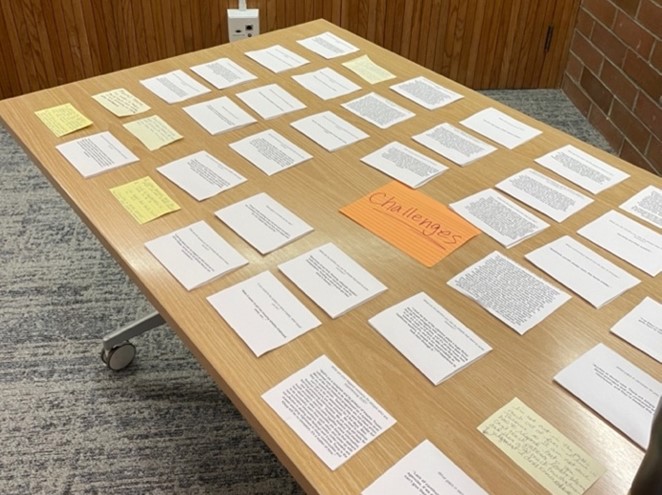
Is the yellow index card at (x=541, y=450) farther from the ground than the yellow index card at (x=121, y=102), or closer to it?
closer to it

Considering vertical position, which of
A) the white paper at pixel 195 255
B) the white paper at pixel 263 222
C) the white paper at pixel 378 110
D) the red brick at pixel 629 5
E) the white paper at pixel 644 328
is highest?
the white paper at pixel 378 110

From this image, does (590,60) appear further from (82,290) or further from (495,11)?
(82,290)

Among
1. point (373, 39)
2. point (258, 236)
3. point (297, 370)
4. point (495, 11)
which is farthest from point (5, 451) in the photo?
point (495, 11)

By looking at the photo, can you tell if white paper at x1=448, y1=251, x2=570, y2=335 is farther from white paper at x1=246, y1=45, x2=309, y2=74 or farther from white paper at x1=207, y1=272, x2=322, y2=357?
white paper at x1=246, y1=45, x2=309, y2=74

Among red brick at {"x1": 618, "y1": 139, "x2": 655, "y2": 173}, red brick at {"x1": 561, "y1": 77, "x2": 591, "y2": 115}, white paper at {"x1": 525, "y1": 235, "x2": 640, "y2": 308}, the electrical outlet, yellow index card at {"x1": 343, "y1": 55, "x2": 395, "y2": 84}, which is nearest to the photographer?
white paper at {"x1": 525, "y1": 235, "x2": 640, "y2": 308}

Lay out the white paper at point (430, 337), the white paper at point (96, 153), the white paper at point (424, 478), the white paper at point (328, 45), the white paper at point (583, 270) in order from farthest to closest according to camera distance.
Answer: the white paper at point (328, 45)
the white paper at point (96, 153)
the white paper at point (583, 270)
the white paper at point (430, 337)
the white paper at point (424, 478)

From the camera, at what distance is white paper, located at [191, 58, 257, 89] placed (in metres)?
1.55

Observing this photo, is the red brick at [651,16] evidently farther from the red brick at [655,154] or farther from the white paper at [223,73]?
the white paper at [223,73]

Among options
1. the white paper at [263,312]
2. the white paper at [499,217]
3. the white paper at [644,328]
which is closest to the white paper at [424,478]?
the white paper at [263,312]

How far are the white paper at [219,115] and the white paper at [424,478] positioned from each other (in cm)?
83

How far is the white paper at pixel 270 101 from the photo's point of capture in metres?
1.43

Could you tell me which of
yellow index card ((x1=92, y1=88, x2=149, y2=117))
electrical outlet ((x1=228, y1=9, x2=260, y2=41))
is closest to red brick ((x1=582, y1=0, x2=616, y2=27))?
electrical outlet ((x1=228, y1=9, x2=260, y2=41))

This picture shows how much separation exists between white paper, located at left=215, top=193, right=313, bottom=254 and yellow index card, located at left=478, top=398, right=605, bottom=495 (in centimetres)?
45

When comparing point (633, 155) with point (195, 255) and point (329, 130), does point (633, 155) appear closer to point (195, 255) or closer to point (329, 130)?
point (329, 130)
